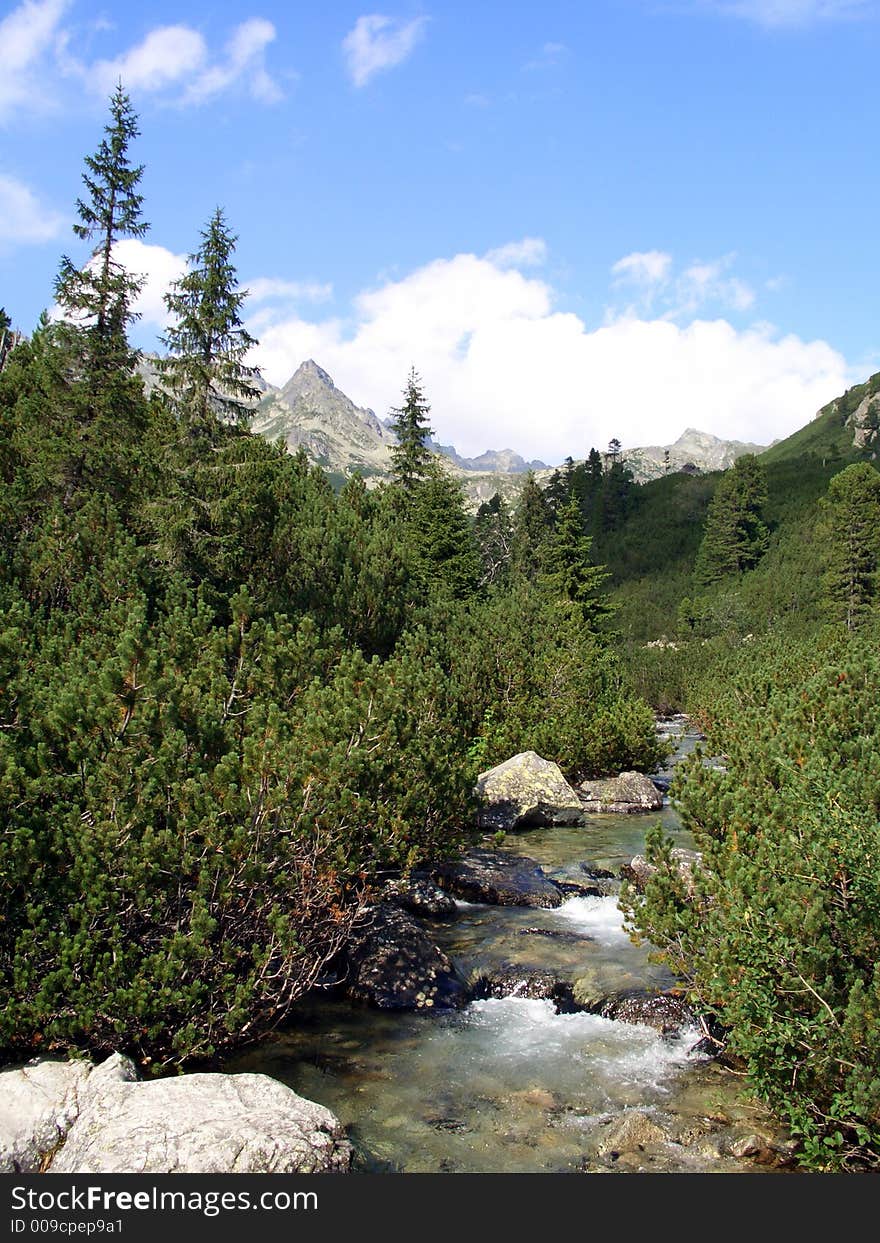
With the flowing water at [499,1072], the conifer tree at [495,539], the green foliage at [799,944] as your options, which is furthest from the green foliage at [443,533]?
the green foliage at [799,944]

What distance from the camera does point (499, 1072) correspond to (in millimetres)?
9320

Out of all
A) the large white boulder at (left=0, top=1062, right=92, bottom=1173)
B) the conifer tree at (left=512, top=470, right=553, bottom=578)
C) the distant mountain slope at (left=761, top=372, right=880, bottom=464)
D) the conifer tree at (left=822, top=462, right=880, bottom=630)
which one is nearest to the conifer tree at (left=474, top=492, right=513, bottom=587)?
the conifer tree at (left=512, top=470, right=553, bottom=578)

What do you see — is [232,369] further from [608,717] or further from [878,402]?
[878,402]

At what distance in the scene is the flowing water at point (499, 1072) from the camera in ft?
25.4

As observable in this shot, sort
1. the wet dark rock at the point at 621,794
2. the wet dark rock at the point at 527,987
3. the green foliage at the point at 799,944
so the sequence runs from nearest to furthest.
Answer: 1. the green foliage at the point at 799,944
2. the wet dark rock at the point at 527,987
3. the wet dark rock at the point at 621,794

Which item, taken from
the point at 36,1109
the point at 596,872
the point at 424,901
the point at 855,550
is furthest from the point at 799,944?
the point at 855,550

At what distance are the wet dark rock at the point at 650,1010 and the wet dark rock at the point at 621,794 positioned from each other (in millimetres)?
12180

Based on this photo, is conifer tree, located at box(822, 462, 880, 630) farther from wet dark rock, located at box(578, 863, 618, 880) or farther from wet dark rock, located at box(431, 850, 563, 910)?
wet dark rock, located at box(431, 850, 563, 910)

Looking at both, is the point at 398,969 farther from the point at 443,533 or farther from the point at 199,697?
the point at 443,533

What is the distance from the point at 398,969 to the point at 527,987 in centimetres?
187

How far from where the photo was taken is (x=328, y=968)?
11258mm

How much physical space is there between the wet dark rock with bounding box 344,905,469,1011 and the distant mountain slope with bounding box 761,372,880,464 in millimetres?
123796

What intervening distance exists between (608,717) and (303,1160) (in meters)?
20.7

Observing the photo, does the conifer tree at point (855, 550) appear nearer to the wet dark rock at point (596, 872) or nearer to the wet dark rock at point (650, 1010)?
the wet dark rock at point (596, 872)
